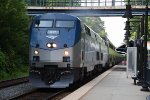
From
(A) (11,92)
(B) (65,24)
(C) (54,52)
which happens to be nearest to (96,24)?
(B) (65,24)

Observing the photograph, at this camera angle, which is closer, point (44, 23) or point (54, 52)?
point (54, 52)

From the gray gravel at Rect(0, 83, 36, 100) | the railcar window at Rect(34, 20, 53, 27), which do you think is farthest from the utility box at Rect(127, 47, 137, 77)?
the gray gravel at Rect(0, 83, 36, 100)

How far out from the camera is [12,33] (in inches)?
1310

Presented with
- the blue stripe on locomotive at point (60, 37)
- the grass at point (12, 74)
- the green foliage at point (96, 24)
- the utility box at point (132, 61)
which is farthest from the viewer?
the green foliage at point (96, 24)

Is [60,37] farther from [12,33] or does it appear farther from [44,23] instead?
[12,33]

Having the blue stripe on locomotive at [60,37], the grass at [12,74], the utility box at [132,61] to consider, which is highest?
the blue stripe on locomotive at [60,37]

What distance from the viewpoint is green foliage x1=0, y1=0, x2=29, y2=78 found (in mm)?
32344

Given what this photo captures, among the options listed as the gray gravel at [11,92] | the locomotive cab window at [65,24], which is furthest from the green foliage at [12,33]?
the locomotive cab window at [65,24]

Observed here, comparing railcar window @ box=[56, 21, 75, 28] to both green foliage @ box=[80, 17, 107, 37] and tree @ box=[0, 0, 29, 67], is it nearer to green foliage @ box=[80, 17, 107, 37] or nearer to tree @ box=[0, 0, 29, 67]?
tree @ box=[0, 0, 29, 67]

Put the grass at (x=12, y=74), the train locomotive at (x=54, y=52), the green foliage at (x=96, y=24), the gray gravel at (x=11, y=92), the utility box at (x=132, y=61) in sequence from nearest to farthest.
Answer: the gray gravel at (x=11, y=92), the train locomotive at (x=54, y=52), the utility box at (x=132, y=61), the grass at (x=12, y=74), the green foliage at (x=96, y=24)

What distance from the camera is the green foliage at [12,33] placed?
32344 mm

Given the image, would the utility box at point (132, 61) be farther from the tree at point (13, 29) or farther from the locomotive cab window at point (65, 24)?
the tree at point (13, 29)

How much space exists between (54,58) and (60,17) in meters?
2.29

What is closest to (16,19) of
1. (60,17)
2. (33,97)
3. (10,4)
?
(10,4)
